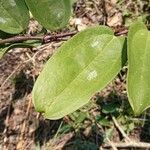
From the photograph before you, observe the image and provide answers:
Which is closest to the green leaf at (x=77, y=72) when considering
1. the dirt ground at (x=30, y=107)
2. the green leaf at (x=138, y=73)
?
the green leaf at (x=138, y=73)

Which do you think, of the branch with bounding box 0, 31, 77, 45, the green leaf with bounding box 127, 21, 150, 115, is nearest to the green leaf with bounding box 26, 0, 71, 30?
the branch with bounding box 0, 31, 77, 45

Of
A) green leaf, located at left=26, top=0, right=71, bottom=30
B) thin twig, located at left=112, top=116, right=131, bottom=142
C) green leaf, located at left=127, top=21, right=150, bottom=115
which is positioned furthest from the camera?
thin twig, located at left=112, top=116, right=131, bottom=142

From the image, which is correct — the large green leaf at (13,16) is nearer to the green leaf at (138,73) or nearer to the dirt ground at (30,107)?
the green leaf at (138,73)

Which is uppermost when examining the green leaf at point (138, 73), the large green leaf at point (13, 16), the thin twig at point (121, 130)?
the large green leaf at point (13, 16)

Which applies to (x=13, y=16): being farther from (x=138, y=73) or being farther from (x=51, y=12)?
(x=138, y=73)

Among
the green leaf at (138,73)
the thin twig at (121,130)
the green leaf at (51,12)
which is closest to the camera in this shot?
the green leaf at (138,73)

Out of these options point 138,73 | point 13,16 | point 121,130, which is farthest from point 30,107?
point 138,73

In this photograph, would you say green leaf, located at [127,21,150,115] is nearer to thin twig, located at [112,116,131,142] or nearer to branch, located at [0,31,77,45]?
branch, located at [0,31,77,45]

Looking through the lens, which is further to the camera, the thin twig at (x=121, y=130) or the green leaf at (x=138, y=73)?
the thin twig at (x=121, y=130)
